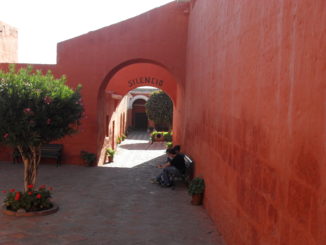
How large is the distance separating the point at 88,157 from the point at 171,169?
Result: 3.73 m

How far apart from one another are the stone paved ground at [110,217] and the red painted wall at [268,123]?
64cm

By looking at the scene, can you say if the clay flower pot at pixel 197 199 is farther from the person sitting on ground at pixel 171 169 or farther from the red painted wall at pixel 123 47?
the red painted wall at pixel 123 47

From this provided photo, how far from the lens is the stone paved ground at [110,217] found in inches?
237

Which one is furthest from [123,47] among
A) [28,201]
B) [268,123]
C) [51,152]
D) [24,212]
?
[268,123]

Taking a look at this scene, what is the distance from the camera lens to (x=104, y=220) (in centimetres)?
701

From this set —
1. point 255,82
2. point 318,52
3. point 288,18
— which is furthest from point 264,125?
point 318,52

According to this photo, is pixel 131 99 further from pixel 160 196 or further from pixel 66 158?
pixel 160 196

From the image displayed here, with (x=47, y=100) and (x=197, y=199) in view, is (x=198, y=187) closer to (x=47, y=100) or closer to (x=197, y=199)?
(x=197, y=199)

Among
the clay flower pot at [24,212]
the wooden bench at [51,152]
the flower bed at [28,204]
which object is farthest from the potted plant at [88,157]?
the clay flower pot at [24,212]

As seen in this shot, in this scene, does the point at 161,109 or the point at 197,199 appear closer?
the point at 197,199

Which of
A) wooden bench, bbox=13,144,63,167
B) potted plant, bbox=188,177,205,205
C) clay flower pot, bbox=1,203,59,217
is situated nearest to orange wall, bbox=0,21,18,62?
wooden bench, bbox=13,144,63,167

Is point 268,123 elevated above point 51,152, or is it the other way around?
point 268,123

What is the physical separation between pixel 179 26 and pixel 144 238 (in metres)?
8.37

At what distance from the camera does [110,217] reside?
723 cm
